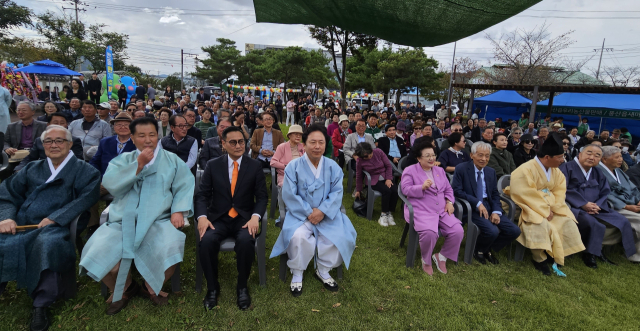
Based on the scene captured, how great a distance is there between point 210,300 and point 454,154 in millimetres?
4213

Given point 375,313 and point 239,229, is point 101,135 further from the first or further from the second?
point 375,313

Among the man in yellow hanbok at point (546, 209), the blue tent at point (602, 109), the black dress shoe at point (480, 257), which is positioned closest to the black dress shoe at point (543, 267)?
the man in yellow hanbok at point (546, 209)

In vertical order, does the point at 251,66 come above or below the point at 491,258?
above

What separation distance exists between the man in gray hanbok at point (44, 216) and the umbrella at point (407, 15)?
8.50 ft

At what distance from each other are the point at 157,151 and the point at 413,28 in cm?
270

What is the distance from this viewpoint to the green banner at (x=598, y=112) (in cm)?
1488

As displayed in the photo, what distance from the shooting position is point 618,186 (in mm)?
4590

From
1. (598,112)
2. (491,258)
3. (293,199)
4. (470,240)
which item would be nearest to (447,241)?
(470,240)

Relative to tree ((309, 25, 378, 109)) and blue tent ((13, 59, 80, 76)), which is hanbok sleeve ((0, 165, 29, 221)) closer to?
tree ((309, 25, 378, 109))

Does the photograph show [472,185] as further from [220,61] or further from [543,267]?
[220,61]

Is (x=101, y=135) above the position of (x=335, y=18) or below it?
below

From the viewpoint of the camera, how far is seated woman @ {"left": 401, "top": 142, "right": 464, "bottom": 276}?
3.64 m

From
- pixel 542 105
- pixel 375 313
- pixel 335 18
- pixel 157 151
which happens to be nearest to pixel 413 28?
pixel 335 18

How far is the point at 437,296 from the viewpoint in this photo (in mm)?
3170
